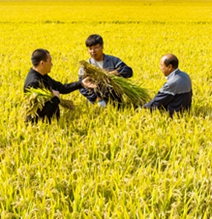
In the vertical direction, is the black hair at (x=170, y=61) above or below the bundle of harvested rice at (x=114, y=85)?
above

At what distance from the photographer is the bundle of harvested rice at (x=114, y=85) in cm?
384

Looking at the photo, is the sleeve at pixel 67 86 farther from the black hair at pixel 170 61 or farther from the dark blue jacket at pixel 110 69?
the black hair at pixel 170 61

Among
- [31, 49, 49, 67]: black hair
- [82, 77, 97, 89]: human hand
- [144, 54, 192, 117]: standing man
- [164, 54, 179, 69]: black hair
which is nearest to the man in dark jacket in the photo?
[31, 49, 49, 67]: black hair

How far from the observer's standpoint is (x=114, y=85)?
3918 mm

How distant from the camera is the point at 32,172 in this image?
8.01 feet

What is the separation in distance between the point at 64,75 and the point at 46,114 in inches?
91.1

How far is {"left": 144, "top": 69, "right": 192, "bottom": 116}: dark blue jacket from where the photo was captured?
3691 mm

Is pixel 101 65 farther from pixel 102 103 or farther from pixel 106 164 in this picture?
pixel 106 164

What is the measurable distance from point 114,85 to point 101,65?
57 centimetres

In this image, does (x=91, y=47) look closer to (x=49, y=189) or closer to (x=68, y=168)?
A: (x=68, y=168)

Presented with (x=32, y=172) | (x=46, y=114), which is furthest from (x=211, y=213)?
(x=46, y=114)

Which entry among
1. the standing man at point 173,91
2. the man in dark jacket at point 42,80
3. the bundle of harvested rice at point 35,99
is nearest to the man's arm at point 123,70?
the standing man at point 173,91

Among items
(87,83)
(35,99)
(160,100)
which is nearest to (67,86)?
(87,83)

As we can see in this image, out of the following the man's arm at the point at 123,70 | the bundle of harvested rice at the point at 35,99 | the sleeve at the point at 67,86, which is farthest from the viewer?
the man's arm at the point at 123,70
